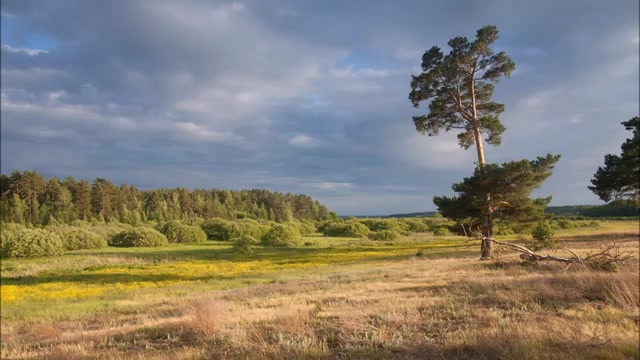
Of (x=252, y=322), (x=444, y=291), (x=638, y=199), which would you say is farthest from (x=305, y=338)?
(x=638, y=199)

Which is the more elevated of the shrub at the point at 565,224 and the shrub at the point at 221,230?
the shrub at the point at 565,224

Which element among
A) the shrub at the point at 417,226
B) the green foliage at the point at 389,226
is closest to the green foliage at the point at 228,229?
the green foliage at the point at 389,226

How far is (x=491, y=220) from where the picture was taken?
2662 centimetres

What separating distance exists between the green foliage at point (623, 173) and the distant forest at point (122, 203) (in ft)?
236

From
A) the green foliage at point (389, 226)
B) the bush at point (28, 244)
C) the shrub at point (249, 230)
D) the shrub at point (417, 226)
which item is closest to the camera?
the bush at point (28, 244)

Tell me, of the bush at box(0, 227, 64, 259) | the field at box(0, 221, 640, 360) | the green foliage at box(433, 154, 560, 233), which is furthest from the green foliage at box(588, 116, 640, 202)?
the bush at box(0, 227, 64, 259)

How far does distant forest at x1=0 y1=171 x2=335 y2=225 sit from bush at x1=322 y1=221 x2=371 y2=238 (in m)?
40.0

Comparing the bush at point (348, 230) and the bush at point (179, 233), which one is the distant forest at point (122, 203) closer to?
the bush at point (179, 233)

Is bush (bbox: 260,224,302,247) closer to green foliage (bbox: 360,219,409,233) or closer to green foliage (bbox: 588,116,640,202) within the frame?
green foliage (bbox: 360,219,409,233)

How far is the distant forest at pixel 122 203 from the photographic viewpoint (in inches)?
2554

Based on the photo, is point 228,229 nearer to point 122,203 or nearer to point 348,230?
point 348,230

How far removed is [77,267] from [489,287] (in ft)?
130

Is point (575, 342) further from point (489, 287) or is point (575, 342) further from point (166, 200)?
point (166, 200)

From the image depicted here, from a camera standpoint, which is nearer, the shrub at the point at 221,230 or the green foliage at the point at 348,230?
the shrub at the point at 221,230
